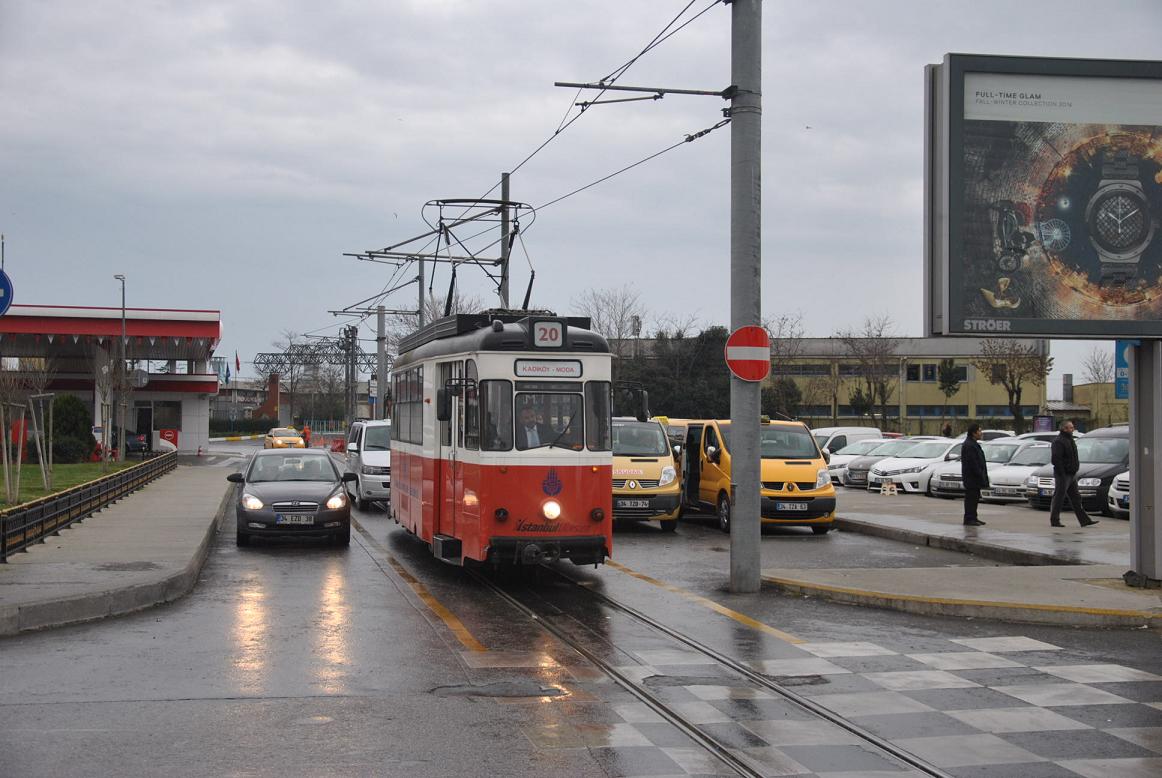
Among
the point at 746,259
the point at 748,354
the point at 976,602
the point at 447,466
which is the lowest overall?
the point at 976,602

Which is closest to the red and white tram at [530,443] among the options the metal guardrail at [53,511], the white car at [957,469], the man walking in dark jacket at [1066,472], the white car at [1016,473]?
the metal guardrail at [53,511]

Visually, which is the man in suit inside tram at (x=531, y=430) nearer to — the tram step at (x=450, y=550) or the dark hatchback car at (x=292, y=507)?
the tram step at (x=450, y=550)

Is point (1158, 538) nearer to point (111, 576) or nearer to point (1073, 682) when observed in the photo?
point (1073, 682)

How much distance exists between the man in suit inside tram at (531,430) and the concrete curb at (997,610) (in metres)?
3.51

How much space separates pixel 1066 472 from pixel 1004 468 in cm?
794

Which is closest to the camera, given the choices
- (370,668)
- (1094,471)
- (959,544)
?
(370,668)

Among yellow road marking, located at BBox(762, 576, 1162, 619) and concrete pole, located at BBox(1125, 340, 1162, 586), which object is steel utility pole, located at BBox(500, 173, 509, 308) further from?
concrete pole, located at BBox(1125, 340, 1162, 586)

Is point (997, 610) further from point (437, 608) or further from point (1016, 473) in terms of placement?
point (1016, 473)

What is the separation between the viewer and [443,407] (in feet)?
46.2

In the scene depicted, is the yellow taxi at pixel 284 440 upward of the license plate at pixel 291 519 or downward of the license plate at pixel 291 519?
upward

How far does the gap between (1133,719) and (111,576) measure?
1010 cm

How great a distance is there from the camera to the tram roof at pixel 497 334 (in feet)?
43.3

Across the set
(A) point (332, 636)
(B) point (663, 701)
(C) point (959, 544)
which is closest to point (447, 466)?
(A) point (332, 636)

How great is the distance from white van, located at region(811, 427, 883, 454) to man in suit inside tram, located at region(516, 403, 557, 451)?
31166mm
